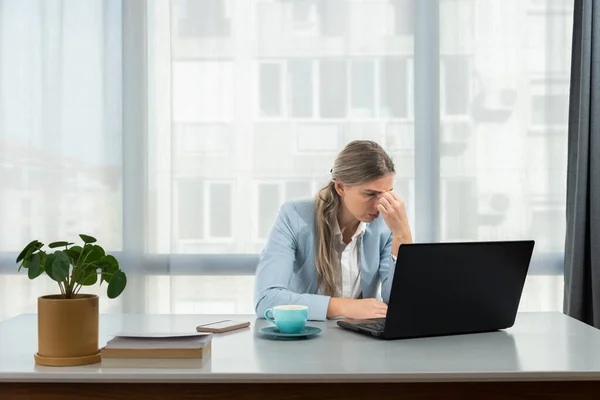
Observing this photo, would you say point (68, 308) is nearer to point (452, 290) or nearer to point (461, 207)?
point (452, 290)

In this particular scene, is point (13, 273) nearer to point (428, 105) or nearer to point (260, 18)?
point (260, 18)

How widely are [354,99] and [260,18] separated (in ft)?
1.87

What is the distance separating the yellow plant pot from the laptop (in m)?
0.66

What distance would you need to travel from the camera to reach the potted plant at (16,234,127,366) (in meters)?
1.49

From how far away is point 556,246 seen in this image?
3416 millimetres

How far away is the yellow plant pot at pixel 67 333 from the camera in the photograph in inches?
58.7

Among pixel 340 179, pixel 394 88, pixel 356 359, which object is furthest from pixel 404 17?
pixel 356 359

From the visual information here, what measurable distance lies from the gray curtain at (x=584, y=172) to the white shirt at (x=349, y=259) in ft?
4.30

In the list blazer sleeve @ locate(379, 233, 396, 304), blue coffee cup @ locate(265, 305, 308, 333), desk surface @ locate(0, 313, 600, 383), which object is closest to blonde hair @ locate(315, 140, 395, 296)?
blazer sleeve @ locate(379, 233, 396, 304)

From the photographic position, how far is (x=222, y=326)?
1.90 metres

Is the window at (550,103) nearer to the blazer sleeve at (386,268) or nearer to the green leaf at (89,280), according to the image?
the blazer sleeve at (386,268)

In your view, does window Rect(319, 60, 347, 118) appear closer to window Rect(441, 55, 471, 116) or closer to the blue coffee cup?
window Rect(441, 55, 471, 116)

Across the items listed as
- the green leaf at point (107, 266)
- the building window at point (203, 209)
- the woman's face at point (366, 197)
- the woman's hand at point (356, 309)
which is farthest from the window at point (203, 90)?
the green leaf at point (107, 266)

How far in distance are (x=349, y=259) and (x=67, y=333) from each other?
46.5 inches
